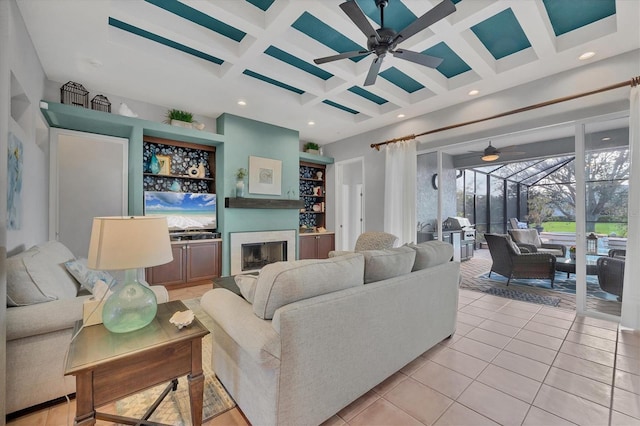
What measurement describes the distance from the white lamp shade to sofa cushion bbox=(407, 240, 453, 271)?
187 cm

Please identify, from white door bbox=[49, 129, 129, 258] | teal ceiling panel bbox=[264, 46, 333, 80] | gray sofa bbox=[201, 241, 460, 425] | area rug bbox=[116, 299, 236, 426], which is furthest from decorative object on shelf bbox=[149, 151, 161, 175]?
area rug bbox=[116, 299, 236, 426]

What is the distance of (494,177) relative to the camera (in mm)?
5445

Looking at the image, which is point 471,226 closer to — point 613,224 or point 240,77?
point 613,224

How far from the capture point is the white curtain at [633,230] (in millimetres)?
2645

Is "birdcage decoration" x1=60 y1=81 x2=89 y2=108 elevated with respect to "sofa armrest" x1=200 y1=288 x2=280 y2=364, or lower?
elevated

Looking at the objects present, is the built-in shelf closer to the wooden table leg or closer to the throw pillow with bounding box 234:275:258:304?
the throw pillow with bounding box 234:275:258:304

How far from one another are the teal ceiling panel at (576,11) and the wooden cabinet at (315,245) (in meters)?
4.79

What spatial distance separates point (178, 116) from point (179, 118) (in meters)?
0.03

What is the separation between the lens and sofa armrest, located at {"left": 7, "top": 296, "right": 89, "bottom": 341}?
1.46 metres

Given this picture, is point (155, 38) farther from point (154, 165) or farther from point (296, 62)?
point (154, 165)

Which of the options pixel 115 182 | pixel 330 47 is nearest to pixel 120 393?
pixel 330 47

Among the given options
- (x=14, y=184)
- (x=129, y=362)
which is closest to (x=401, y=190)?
(x=129, y=362)

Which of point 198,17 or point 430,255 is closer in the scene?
point 430,255

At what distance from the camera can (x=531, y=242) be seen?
15.7ft
